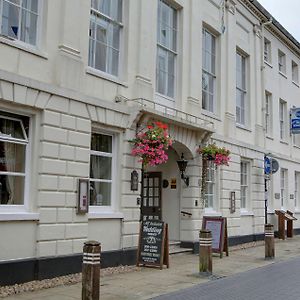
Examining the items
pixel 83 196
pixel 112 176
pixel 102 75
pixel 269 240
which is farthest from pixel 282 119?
pixel 83 196

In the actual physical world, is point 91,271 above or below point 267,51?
below

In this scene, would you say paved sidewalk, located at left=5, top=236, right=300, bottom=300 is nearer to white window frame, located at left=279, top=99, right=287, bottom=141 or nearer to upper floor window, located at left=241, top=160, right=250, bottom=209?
upper floor window, located at left=241, top=160, right=250, bottom=209

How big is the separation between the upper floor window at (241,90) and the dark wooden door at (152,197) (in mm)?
4894

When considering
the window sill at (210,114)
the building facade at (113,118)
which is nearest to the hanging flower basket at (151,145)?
the building facade at (113,118)

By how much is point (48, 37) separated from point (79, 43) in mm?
929

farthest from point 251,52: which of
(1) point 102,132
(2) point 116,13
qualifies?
(1) point 102,132

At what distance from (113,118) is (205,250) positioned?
12.7 ft

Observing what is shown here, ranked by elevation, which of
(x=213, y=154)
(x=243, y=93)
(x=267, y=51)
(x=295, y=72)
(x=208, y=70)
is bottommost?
(x=213, y=154)

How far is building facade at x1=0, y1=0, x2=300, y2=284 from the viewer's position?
978 centimetres

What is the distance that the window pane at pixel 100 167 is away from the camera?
11.8 meters

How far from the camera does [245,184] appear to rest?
1948 cm

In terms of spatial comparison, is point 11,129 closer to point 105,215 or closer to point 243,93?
point 105,215

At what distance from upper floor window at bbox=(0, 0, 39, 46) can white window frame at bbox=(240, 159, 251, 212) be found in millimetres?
11305

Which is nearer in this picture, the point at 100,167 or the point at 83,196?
the point at 83,196
